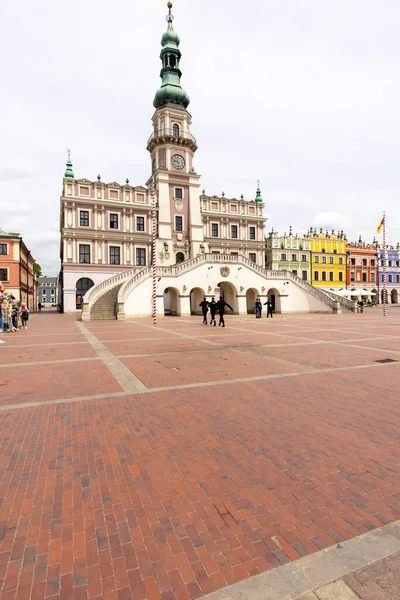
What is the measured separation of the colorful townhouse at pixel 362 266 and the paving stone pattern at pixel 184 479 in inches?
2561

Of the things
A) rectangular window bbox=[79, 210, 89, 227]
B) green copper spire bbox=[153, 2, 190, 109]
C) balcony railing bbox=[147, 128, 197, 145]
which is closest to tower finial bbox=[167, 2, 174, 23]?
green copper spire bbox=[153, 2, 190, 109]

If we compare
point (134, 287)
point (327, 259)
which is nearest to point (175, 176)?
point (134, 287)

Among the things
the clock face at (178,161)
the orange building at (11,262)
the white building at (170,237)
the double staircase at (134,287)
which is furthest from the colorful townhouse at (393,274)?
the orange building at (11,262)

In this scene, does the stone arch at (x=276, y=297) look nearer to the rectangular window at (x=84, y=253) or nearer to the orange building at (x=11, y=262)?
the rectangular window at (x=84, y=253)

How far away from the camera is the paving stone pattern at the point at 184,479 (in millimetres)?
2521

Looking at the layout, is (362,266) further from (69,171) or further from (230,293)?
(69,171)

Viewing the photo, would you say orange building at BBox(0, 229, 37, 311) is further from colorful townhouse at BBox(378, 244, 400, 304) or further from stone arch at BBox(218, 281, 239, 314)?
colorful townhouse at BBox(378, 244, 400, 304)

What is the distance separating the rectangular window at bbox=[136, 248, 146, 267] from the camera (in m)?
41.2

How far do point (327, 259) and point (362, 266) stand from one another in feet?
31.3

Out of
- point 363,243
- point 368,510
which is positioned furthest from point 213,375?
point 363,243

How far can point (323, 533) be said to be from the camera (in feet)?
9.51

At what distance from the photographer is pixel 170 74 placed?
4519cm

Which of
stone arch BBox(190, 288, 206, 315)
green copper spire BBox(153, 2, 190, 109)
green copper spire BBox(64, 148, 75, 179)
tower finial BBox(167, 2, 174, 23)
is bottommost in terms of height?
stone arch BBox(190, 288, 206, 315)

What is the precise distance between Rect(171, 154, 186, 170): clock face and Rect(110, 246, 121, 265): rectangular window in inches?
542
